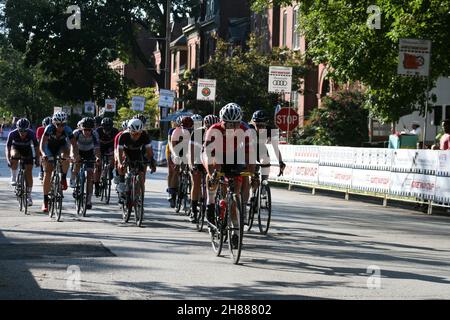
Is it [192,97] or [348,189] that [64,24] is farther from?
[348,189]

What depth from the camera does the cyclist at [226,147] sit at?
42.0ft

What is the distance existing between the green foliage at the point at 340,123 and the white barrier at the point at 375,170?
6.23m

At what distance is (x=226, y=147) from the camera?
13.1 metres

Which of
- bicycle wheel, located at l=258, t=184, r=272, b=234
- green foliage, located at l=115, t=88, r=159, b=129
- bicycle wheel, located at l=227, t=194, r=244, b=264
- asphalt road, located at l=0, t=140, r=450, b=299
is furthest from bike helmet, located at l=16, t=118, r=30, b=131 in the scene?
green foliage, located at l=115, t=88, r=159, b=129

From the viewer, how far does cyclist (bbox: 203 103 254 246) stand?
12.8 meters

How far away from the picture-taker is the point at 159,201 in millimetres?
23562

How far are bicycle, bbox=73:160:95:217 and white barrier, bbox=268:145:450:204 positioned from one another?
790 centimetres

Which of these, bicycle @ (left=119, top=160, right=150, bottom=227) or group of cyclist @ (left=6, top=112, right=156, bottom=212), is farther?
group of cyclist @ (left=6, top=112, right=156, bottom=212)

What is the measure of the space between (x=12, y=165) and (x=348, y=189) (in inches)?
410

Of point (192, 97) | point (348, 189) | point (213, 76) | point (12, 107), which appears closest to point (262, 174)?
point (348, 189)

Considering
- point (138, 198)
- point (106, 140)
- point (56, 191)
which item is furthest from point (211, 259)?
point (106, 140)

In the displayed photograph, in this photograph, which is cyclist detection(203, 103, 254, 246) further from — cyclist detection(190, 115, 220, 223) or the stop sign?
the stop sign

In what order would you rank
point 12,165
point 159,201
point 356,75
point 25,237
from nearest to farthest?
point 25,237, point 12,165, point 159,201, point 356,75

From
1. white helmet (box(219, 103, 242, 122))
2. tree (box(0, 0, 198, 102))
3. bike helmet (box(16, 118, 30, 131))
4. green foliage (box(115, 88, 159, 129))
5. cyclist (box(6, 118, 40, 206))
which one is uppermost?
tree (box(0, 0, 198, 102))
